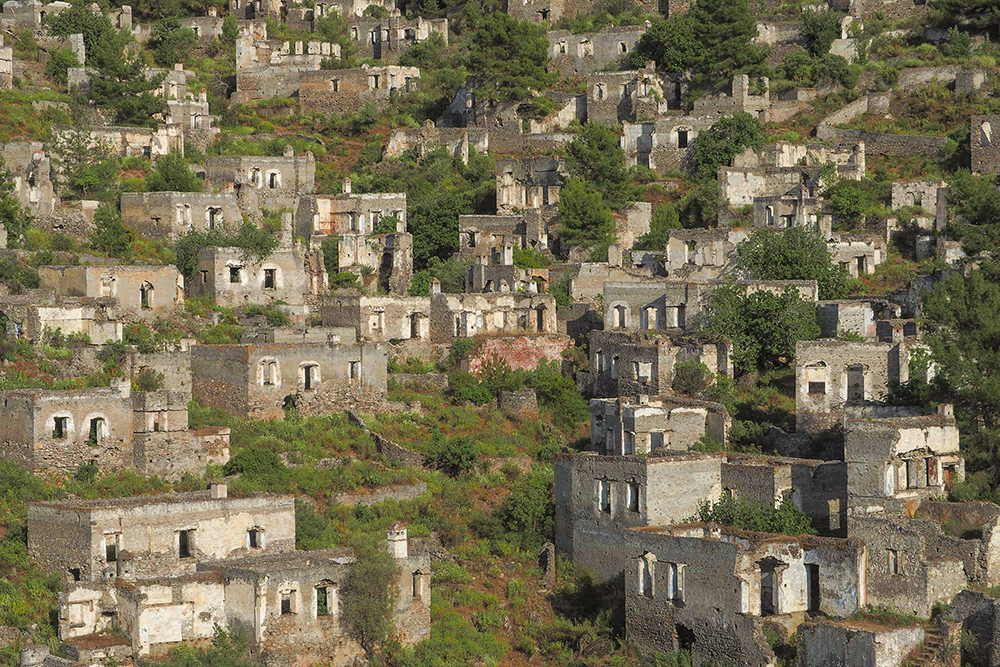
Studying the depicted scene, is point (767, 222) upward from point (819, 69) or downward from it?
downward

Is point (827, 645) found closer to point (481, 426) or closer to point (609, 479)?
point (609, 479)

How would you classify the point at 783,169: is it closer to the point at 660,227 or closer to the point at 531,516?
the point at 660,227

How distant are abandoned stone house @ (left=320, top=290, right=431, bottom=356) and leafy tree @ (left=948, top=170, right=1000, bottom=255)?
620 inches

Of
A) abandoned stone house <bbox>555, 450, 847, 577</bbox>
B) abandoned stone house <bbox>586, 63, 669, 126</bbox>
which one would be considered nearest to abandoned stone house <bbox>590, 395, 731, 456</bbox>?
abandoned stone house <bbox>555, 450, 847, 577</bbox>

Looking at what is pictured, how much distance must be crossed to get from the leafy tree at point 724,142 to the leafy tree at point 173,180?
17.4 meters

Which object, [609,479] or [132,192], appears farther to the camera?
[132,192]

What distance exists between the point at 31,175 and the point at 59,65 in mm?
14099

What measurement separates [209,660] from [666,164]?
119 feet

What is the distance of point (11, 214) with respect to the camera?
64.3 meters

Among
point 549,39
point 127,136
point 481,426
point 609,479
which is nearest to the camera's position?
point 609,479

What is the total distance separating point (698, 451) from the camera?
5025cm

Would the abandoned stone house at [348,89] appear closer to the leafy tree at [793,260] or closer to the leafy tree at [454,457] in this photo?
the leafy tree at [793,260]

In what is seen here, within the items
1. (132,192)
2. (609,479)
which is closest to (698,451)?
(609,479)

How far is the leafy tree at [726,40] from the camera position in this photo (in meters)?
79.2
